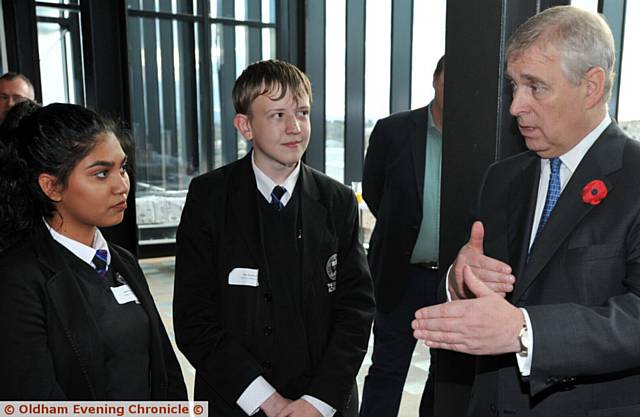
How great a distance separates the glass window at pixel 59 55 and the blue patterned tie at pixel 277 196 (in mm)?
6691

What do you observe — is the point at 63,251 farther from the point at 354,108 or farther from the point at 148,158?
the point at 148,158

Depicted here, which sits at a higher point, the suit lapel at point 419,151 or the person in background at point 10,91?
the person in background at point 10,91

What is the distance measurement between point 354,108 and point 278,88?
17.8ft

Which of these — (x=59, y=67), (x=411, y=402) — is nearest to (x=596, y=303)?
(x=411, y=402)

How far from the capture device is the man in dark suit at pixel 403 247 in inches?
109

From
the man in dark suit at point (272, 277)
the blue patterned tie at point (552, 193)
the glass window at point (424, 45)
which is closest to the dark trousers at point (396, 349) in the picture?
the man in dark suit at point (272, 277)

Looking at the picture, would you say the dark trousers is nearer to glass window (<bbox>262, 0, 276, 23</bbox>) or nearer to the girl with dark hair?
the girl with dark hair

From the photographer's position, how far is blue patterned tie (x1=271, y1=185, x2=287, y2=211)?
192 cm

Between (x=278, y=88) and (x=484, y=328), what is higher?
(x=278, y=88)

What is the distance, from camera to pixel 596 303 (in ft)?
4.22

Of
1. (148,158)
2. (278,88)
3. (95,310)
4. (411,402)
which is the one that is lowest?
(411,402)

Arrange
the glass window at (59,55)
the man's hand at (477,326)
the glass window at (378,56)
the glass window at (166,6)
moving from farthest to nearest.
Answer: the glass window at (59,55)
the glass window at (166,6)
the glass window at (378,56)
the man's hand at (477,326)

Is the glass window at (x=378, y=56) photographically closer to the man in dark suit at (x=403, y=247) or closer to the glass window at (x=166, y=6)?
the glass window at (x=166, y=6)

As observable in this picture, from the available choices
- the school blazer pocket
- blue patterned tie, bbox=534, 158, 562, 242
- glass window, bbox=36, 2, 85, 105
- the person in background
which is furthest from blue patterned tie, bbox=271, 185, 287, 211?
glass window, bbox=36, 2, 85, 105
